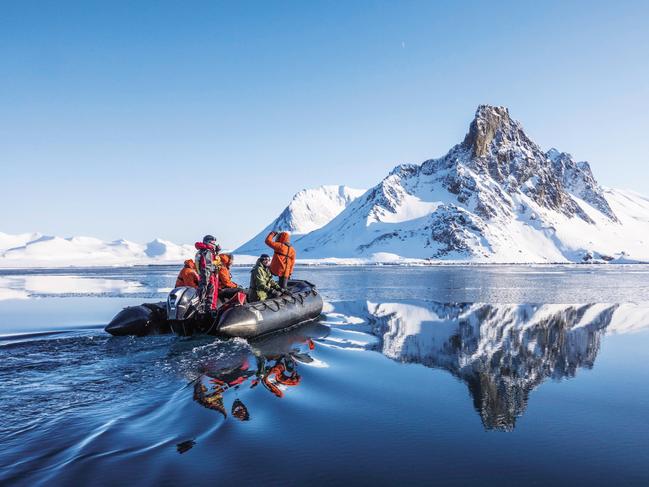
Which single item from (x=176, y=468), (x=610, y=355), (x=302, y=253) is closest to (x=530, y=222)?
(x=302, y=253)

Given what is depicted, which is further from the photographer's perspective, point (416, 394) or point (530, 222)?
point (530, 222)

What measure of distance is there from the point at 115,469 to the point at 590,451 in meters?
5.82

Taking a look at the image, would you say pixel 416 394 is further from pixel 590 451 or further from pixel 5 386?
pixel 5 386

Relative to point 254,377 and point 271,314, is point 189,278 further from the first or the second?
point 254,377

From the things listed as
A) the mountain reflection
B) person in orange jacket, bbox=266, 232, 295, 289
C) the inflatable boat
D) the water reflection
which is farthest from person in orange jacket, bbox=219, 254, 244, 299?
the mountain reflection

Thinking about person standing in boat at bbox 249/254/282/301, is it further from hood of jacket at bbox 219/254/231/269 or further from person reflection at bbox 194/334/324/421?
person reflection at bbox 194/334/324/421

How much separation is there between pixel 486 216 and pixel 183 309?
519 feet

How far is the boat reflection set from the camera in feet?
27.0

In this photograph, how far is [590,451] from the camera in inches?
249

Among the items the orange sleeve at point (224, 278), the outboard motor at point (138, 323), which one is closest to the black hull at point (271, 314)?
the orange sleeve at point (224, 278)

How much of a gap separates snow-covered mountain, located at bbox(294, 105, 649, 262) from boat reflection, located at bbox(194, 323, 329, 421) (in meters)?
126

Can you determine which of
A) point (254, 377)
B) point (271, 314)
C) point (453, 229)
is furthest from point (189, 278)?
point (453, 229)

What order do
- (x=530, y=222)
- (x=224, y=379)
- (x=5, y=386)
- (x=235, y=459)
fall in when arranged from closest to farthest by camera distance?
(x=235, y=459) < (x=5, y=386) < (x=224, y=379) < (x=530, y=222)

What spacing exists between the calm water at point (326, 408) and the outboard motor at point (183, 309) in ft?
1.46
